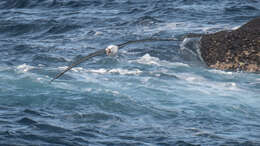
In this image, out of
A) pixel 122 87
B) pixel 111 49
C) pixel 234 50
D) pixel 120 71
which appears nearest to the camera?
pixel 111 49

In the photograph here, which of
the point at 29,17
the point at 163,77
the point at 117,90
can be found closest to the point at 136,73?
the point at 163,77

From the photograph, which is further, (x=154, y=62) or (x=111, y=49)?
(x=154, y=62)

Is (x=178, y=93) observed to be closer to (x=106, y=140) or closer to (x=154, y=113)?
(x=154, y=113)

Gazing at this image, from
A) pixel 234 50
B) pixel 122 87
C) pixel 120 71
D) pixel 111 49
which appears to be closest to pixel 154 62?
pixel 120 71

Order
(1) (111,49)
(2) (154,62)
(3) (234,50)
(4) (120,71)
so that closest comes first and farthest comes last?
(1) (111,49) < (4) (120,71) < (3) (234,50) < (2) (154,62)

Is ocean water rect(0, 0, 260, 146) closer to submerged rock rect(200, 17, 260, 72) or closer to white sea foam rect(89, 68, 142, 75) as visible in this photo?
white sea foam rect(89, 68, 142, 75)

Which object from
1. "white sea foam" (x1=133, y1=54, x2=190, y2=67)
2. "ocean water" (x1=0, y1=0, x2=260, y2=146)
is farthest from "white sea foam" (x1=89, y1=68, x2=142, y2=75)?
"white sea foam" (x1=133, y1=54, x2=190, y2=67)

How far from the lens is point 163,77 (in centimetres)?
1187

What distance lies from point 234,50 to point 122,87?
3.64 meters

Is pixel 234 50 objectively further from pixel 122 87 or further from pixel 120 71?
pixel 122 87

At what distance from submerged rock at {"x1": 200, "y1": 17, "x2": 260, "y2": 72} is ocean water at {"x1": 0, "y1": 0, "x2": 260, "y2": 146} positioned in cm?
31

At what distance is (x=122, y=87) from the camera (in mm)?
10805

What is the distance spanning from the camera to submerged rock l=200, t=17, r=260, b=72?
12.3 metres

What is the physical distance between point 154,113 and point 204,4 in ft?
47.8
